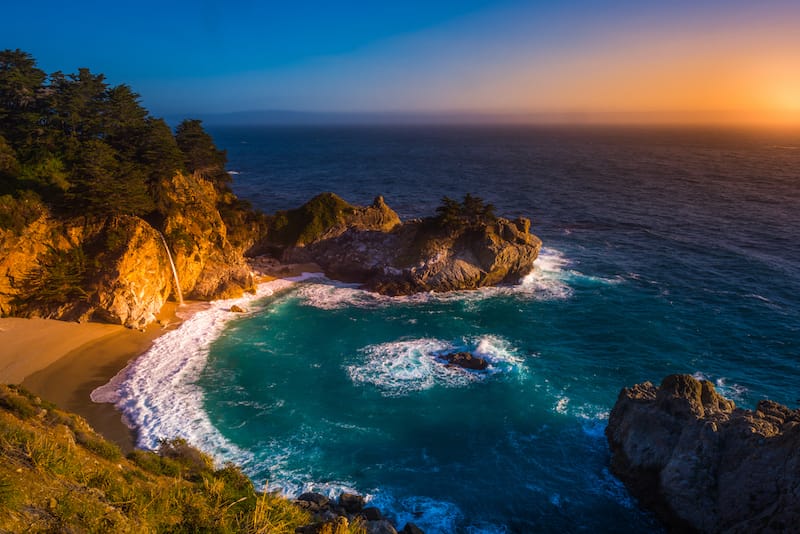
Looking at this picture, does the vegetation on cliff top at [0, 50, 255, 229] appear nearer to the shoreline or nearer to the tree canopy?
the tree canopy

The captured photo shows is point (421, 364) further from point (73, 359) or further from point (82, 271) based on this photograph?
point (82, 271)

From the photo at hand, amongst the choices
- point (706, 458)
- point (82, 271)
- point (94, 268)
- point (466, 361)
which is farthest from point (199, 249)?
point (706, 458)

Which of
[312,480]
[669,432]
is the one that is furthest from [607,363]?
[312,480]

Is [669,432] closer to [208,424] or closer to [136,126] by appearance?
[208,424]

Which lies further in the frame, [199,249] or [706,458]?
[199,249]

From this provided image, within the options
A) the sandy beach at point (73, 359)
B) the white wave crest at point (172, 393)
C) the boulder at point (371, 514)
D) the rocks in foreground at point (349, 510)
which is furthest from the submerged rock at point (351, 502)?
the sandy beach at point (73, 359)

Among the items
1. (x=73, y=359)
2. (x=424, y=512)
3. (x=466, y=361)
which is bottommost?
(x=424, y=512)

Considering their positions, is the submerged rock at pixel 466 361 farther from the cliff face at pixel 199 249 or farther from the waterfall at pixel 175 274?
the waterfall at pixel 175 274
